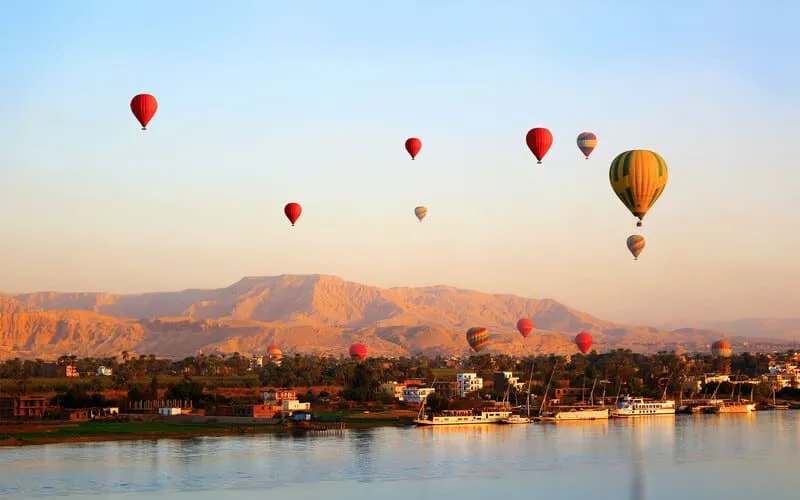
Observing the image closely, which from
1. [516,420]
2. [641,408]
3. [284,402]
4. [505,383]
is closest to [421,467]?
[516,420]

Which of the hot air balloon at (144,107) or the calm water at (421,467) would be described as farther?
the hot air balloon at (144,107)

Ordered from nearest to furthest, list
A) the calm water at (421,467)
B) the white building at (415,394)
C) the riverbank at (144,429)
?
the calm water at (421,467) < the riverbank at (144,429) < the white building at (415,394)

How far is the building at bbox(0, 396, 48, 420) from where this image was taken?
81500 mm

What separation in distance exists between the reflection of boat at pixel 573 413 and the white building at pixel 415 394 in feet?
31.5

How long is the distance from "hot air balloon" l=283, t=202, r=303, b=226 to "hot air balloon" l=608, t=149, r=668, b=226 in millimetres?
20287

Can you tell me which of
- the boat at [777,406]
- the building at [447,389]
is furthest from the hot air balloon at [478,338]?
the boat at [777,406]

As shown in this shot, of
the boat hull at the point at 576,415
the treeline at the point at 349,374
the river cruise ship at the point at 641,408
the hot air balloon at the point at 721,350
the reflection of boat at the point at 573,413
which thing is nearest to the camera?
the boat hull at the point at 576,415

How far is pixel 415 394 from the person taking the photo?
9819cm

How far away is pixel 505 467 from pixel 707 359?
110361mm

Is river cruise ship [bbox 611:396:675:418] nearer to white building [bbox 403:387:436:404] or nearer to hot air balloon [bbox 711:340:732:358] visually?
white building [bbox 403:387:436:404]

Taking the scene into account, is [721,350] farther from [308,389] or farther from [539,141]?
[539,141]

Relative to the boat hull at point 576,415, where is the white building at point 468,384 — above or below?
above

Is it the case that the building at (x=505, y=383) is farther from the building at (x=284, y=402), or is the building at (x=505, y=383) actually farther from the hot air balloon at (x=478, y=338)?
the building at (x=284, y=402)

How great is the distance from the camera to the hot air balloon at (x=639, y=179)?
58281 mm
